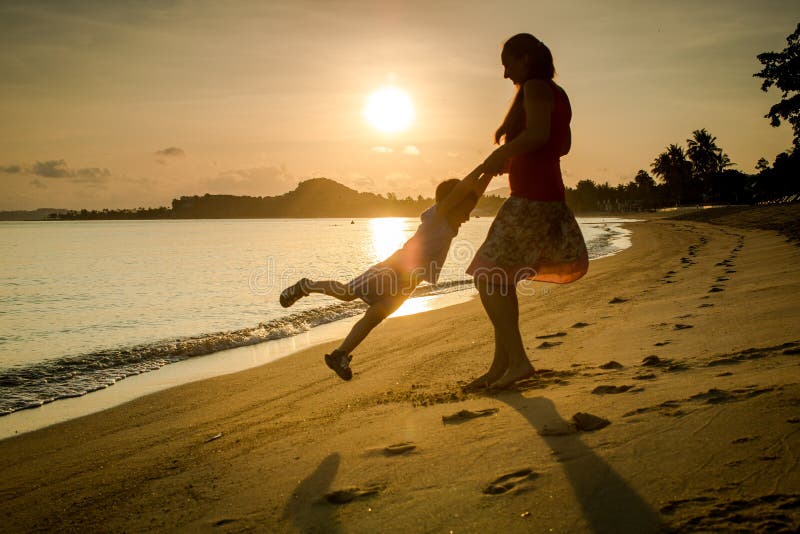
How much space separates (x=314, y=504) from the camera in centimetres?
263

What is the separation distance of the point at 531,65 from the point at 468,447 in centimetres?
244

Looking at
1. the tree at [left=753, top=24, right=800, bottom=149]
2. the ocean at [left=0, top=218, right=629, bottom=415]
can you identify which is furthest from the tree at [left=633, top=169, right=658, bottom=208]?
the ocean at [left=0, top=218, right=629, bottom=415]

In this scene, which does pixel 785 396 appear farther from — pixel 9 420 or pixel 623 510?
pixel 9 420

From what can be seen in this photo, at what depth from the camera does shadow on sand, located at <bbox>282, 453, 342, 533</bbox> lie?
7.96 ft

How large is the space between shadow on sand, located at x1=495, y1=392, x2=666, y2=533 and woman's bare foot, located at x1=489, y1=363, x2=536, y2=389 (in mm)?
1063

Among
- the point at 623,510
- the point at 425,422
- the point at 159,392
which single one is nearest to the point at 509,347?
the point at 425,422

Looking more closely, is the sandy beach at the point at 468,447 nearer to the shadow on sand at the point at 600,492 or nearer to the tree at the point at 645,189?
the shadow on sand at the point at 600,492

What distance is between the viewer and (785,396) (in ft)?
9.21

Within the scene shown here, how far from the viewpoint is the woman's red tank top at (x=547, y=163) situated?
3.94 metres

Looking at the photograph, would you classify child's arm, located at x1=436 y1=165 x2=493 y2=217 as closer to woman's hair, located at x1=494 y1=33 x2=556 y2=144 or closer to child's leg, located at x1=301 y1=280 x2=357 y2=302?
woman's hair, located at x1=494 y1=33 x2=556 y2=144

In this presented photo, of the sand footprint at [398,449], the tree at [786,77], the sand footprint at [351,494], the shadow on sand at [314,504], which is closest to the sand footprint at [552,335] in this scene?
the sand footprint at [398,449]

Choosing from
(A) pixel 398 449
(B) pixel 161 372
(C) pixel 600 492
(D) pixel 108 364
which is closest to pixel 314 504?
(A) pixel 398 449

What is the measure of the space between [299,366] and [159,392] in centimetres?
151

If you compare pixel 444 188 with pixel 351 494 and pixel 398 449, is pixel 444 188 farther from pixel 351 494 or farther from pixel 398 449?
pixel 351 494
